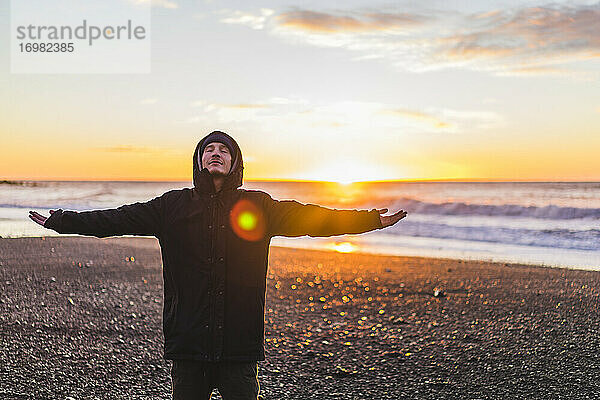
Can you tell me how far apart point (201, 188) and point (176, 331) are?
2.90 ft

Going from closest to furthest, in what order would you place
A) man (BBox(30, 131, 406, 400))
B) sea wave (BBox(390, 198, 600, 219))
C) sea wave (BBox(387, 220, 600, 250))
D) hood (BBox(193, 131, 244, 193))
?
man (BBox(30, 131, 406, 400))
hood (BBox(193, 131, 244, 193))
sea wave (BBox(387, 220, 600, 250))
sea wave (BBox(390, 198, 600, 219))

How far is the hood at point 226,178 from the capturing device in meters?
3.73

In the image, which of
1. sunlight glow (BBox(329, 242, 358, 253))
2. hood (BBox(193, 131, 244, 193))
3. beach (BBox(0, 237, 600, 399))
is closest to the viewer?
hood (BBox(193, 131, 244, 193))

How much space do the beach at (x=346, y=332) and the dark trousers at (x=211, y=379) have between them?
174 cm

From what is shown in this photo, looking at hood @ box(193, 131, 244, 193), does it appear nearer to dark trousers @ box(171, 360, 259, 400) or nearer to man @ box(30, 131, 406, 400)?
man @ box(30, 131, 406, 400)

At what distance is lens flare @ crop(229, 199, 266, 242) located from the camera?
3.69 metres

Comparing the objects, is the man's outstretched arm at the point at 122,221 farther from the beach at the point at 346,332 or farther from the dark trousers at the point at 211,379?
the beach at the point at 346,332

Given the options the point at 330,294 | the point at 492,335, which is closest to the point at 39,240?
the point at 330,294

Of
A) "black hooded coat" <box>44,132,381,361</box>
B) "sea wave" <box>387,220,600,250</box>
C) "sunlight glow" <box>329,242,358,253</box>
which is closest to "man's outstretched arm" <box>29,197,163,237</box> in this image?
"black hooded coat" <box>44,132,381,361</box>

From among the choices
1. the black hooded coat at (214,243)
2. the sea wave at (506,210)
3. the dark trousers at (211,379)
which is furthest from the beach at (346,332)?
the sea wave at (506,210)

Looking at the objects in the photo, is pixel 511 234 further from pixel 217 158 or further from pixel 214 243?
pixel 214 243

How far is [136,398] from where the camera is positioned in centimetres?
521

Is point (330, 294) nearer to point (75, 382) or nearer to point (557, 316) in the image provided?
point (557, 316)

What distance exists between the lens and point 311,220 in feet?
12.3
